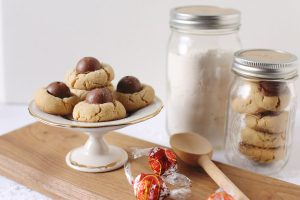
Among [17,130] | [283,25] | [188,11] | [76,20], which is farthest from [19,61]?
[283,25]

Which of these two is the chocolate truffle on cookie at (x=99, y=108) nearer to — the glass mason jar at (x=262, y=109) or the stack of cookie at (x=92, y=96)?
the stack of cookie at (x=92, y=96)

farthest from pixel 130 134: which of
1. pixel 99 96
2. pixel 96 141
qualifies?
pixel 99 96

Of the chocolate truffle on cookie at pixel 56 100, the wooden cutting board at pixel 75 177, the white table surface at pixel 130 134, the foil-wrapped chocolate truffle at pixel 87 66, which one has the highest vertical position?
the foil-wrapped chocolate truffle at pixel 87 66

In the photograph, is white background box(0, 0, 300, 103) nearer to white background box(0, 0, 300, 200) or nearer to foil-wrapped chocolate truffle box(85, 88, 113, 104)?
white background box(0, 0, 300, 200)

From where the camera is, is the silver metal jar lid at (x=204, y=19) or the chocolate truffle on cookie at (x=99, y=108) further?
the silver metal jar lid at (x=204, y=19)

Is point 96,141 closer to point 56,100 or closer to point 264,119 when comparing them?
point 56,100

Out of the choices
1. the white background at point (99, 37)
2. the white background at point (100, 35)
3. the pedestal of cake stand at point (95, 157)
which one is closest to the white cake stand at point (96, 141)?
the pedestal of cake stand at point (95, 157)

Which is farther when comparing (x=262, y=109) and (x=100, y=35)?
(x=100, y=35)

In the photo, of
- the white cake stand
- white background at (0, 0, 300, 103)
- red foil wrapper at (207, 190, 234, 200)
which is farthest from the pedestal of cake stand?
white background at (0, 0, 300, 103)
